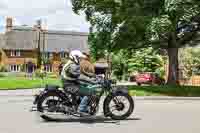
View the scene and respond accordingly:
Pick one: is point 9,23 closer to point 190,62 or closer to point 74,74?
point 190,62

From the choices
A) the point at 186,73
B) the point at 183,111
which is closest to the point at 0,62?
the point at 186,73

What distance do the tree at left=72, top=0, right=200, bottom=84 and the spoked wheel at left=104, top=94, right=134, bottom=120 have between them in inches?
639

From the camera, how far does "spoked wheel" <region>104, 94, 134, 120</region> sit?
14844mm

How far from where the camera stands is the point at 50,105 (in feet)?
47.2

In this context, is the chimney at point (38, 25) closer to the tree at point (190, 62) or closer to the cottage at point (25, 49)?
the cottage at point (25, 49)

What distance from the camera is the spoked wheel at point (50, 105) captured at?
14383mm

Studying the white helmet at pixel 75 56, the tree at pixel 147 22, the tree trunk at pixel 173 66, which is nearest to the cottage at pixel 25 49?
the tree at pixel 147 22

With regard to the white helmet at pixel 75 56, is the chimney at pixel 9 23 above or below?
above

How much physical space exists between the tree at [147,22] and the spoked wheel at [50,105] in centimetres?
1706

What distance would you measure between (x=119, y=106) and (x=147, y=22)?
17.5 metres

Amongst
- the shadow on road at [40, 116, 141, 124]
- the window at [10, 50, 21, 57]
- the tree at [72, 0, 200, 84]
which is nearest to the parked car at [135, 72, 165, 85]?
the tree at [72, 0, 200, 84]

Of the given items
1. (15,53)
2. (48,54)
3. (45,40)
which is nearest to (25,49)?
(15,53)

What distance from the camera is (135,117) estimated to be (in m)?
15.6

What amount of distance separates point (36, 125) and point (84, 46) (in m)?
99.7
